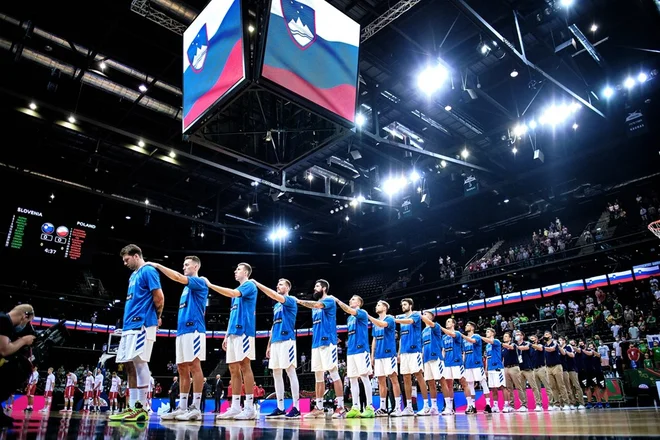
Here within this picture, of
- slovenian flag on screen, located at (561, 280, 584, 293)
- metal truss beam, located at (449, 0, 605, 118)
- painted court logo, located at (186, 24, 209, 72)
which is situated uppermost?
metal truss beam, located at (449, 0, 605, 118)

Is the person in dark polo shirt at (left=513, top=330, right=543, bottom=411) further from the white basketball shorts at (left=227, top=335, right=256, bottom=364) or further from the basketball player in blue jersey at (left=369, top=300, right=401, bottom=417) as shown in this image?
the white basketball shorts at (left=227, top=335, right=256, bottom=364)

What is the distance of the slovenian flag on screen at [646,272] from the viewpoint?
17.9 m

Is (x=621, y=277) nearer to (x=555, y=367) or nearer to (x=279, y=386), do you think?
(x=555, y=367)

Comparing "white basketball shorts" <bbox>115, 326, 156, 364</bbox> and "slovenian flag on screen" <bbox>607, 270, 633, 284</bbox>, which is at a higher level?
"slovenian flag on screen" <bbox>607, 270, 633, 284</bbox>

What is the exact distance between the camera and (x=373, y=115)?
524 inches

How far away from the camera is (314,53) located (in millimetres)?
7453

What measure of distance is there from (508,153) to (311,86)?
13.9 meters

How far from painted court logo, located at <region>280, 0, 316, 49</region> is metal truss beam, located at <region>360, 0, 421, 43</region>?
10.2ft

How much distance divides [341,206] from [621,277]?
12.6m

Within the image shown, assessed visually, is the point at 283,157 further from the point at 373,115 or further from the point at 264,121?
the point at 373,115

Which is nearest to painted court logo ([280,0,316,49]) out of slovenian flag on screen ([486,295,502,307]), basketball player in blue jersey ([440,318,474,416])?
basketball player in blue jersey ([440,318,474,416])

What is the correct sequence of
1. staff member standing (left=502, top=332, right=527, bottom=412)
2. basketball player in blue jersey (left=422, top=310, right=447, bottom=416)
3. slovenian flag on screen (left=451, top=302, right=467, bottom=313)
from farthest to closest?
slovenian flag on screen (left=451, top=302, right=467, bottom=313) < staff member standing (left=502, top=332, right=527, bottom=412) < basketball player in blue jersey (left=422, top=310, right=447, bottom=416)

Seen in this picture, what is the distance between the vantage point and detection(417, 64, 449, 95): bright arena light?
11.3 meters

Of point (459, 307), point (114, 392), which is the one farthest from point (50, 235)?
point (459, 307)
